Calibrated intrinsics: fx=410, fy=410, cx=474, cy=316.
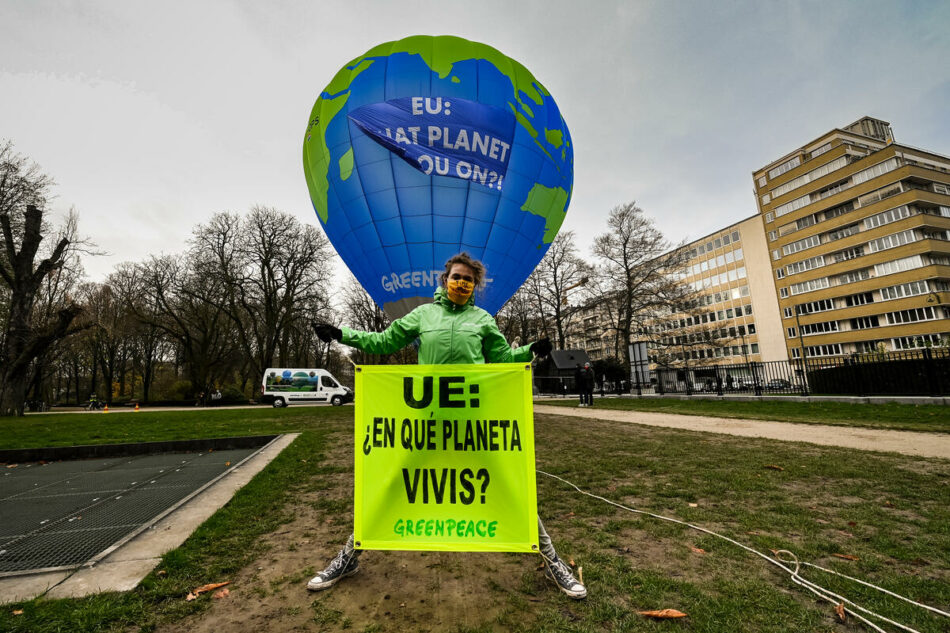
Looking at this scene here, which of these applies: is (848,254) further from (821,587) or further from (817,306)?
(821,587)

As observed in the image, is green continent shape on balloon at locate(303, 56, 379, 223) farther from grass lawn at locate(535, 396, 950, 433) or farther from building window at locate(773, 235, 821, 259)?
building window at locate(773, 235, 821, 259)

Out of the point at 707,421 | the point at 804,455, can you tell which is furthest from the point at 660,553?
the point at 707,421

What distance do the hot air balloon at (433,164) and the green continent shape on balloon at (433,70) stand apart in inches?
1.0

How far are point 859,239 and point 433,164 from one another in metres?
54.6

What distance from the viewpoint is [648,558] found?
278 centimetres

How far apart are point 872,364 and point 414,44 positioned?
18.5 meters

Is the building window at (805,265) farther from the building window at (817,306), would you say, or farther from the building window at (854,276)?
the building window at (817,306)

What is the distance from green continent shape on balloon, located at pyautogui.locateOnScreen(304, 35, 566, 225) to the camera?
715 centimetres

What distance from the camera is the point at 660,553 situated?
9.37 feet

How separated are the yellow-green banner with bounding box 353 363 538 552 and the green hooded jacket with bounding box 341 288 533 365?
27cm

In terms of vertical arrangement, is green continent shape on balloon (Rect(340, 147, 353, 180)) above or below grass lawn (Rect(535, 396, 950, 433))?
above

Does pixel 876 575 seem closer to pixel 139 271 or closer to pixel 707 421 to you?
pixel 707 421

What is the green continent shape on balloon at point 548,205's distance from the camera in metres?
7.26

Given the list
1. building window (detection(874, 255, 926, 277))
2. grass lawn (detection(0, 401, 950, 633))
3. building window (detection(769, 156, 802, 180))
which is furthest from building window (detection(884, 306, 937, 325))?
grass lawn (detection(0, 401, 950, 633))
